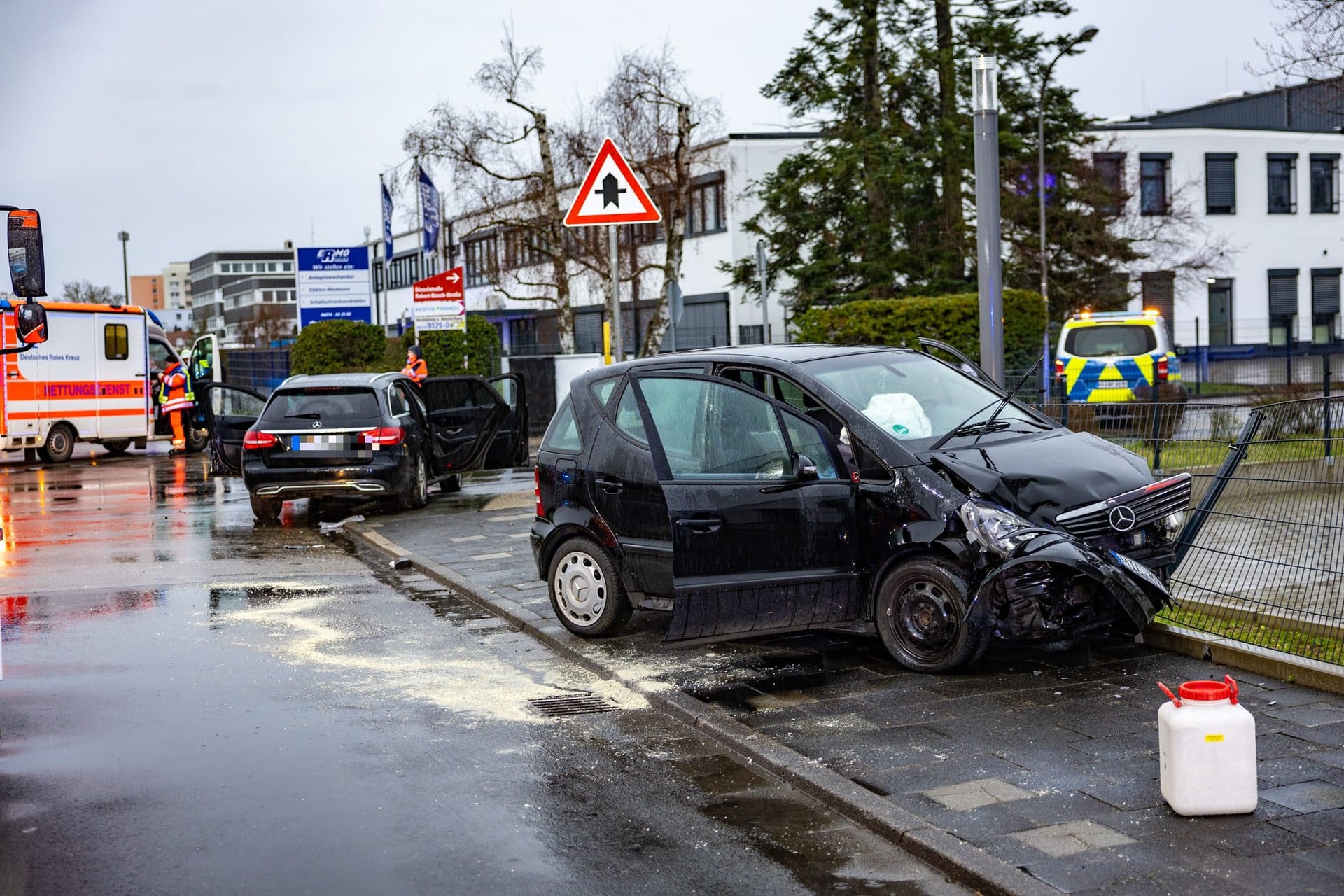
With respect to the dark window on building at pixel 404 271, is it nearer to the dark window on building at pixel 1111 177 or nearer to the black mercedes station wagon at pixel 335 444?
the dark window on building at pixel 1111 177

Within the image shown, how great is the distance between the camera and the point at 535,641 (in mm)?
9062

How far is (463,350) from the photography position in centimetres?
3241

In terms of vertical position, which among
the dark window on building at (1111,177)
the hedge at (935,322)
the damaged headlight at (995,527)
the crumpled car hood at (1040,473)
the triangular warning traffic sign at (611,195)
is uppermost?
the dark window on building at (1111,177)

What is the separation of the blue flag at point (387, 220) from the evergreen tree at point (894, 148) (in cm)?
1003

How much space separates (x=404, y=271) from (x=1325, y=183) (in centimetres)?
5104

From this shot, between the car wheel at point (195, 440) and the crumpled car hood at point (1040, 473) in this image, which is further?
the car wheel at point (195, 440)

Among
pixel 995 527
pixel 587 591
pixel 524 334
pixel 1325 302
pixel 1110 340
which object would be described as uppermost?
pixel 524 334

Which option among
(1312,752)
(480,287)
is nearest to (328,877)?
(1312,752)

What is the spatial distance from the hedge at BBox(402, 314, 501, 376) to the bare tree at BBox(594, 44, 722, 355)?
3.70 metres

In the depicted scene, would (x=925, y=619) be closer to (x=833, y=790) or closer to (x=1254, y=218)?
(x=833, y=790)

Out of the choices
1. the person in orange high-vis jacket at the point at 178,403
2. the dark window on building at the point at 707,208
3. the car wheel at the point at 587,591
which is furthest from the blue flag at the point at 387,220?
the car wheel at the point at 587,591

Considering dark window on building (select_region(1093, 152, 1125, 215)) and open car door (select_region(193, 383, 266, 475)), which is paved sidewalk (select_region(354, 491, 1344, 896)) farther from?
dark window on building (select_region(1093, 152, 1125, 215))

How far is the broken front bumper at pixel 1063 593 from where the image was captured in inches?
270

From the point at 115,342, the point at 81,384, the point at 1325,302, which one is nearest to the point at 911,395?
the point at 81,384
